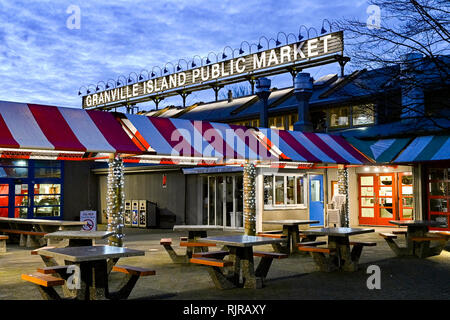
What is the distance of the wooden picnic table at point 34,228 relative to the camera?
1334 centimetres

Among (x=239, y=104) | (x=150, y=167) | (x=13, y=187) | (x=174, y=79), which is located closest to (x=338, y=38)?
(x=239, y=104)

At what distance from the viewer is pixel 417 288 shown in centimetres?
739

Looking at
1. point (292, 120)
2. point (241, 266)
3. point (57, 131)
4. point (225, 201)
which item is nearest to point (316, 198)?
point (225, 201)

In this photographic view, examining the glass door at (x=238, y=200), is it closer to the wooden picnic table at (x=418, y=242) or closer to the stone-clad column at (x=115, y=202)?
the wooden picnic table at (x=418, y=242)

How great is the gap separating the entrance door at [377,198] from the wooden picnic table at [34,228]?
1105cm

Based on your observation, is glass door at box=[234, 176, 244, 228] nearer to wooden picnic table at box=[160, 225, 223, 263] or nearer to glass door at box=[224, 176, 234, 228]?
glass door at box=[224, 176, 234, 228]

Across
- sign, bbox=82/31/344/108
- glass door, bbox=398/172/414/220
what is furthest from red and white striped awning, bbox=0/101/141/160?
sign, bbox=82/31/344/108

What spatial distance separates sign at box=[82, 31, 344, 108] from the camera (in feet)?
68.2

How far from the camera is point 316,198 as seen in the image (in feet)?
61.1

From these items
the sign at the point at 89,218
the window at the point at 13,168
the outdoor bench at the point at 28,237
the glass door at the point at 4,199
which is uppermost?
the window at the point at 13,168

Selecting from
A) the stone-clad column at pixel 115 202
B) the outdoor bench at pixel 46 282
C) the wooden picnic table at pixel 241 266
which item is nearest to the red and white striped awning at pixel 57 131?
the stone-clad column at pixel 115 202

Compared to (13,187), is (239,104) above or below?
above
